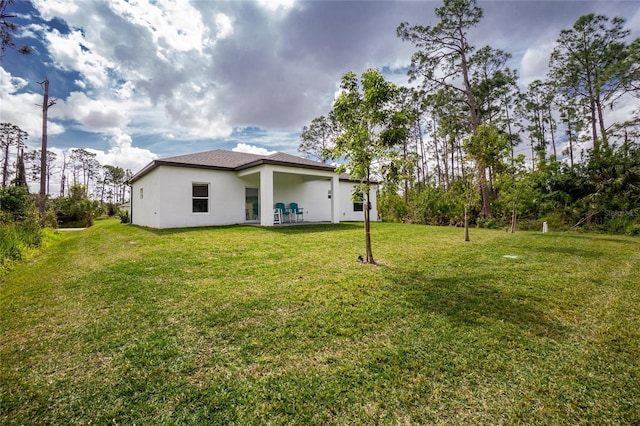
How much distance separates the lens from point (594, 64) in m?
17.8

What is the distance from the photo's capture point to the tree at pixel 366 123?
17.0 ft

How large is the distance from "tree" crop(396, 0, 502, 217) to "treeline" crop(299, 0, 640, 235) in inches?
2.3

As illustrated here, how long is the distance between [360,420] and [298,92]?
14.6 metres

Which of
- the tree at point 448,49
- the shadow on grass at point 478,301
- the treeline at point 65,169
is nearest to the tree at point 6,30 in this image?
the shadow on grass at point 478,301

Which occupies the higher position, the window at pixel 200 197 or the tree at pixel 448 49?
the tree at pixel 448 49

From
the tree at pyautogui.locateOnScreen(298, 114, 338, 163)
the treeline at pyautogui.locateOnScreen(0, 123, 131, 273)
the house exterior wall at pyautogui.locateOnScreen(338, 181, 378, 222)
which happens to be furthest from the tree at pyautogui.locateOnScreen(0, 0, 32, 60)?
the tree at pyautogui.locateOnScreen(298, 114, 338, 163)

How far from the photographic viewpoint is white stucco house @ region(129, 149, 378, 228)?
39.6ft

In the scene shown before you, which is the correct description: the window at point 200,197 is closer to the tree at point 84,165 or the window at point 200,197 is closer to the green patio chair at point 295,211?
the green patio chair at point 295,211

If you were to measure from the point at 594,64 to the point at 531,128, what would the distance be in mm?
8105

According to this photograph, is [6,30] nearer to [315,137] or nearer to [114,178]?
[315,137]

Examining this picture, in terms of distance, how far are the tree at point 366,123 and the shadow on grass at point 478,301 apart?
215cm

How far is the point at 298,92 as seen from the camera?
1404 cm

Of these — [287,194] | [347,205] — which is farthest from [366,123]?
[347,205]

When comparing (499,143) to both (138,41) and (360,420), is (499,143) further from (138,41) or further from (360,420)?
(138,41)
